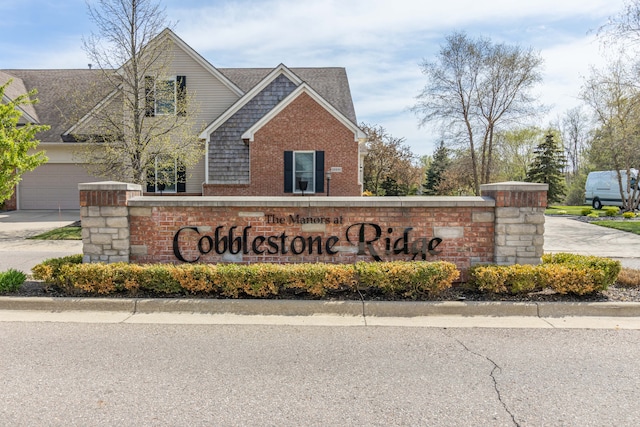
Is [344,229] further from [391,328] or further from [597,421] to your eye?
[597,421]

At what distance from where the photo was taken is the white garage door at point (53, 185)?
891 inches

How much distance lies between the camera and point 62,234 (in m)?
15.3

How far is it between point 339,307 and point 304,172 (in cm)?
1318

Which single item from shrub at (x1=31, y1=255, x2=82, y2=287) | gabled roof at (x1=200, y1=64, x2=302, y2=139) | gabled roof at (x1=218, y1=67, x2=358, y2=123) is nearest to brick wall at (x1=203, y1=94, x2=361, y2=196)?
gabled roof at (x1=200, y1=64, x2=302, y2=139)

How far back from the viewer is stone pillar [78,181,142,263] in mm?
7617

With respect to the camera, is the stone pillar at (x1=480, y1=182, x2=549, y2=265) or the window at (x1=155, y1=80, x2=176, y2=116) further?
the window at (x1=155, y1=80, x2=176, y2=116)

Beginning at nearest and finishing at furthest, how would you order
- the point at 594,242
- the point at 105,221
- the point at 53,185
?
the point at 105,221, the point at 594,242, the point at 53,185

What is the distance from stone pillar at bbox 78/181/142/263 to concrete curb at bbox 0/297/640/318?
1.20 m

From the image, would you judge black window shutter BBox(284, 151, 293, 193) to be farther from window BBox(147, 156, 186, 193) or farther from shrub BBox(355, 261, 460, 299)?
shrub BBox(355, 261, 460, 299)

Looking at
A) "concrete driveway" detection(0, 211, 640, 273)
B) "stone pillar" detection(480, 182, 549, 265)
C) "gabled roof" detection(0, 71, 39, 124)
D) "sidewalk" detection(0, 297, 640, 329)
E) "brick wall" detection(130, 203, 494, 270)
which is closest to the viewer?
"sidewalk" detection(0, 297, 640, 329)

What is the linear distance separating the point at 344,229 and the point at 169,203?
121 inches

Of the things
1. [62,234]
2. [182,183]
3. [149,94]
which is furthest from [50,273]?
[182,183]

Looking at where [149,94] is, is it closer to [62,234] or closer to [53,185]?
[62,234]

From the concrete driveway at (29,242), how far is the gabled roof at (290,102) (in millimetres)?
8024
